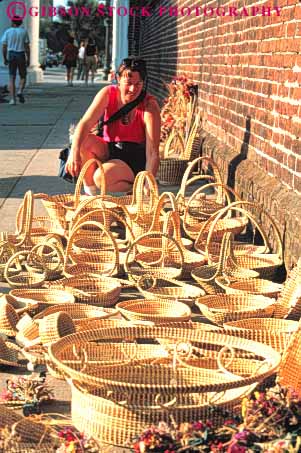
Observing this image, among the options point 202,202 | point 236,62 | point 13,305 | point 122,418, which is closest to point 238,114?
point 236,62

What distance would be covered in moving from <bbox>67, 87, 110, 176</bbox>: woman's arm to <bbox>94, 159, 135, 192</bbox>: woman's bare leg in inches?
6.8

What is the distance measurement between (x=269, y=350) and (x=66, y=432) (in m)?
0.92

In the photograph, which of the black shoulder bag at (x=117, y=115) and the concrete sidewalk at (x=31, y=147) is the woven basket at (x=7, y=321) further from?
the black shoulder bag at (x=117, y=115)

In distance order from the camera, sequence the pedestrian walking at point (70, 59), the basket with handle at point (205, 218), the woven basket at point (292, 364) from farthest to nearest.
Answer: the pedestrian walking at point (70, 59), the basket with handle at point (205, 218), the woven basket at point (292, 364)

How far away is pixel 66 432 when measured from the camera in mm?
2975

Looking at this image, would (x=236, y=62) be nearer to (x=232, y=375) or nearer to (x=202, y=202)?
(x=202, y=202)

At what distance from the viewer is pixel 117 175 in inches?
287

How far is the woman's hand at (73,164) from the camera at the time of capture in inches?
282

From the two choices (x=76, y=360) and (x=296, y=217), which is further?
(x=296, y=217)

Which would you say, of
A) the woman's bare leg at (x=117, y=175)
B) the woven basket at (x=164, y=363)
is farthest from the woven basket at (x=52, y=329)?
the woman's bare leg at (x=117, y=175)

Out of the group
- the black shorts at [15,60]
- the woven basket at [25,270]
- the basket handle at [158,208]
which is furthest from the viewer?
the black shorts at [15,60]

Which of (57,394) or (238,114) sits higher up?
(238,114)

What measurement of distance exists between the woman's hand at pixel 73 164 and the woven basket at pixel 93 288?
2008 mm

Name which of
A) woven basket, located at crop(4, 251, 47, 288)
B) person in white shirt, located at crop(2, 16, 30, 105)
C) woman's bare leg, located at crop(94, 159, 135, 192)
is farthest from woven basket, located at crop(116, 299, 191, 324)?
person in white shirt, located at crop(2, 16, 30, 105)
